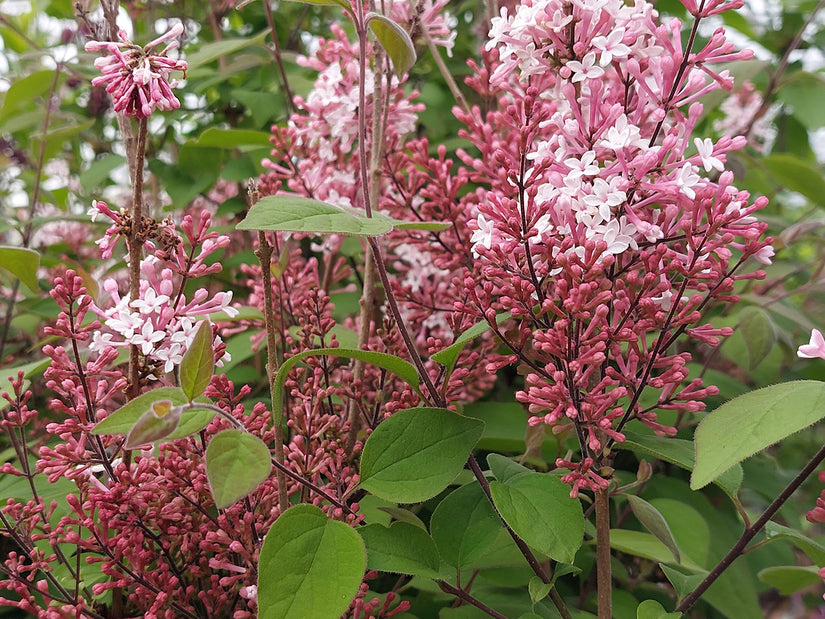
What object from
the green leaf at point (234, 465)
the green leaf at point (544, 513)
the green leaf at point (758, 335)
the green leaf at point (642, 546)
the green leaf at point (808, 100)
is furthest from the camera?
the green leaf at point (808, 100)

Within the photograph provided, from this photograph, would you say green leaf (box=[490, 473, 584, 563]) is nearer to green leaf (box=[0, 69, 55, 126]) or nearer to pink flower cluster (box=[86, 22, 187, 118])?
pink flower cluster (box=[86, 22, 187, 118])

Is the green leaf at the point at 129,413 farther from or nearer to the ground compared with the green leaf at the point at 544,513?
farther from the ground

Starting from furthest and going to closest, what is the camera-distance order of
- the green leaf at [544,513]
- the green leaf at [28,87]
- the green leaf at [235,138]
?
the green leaf at [28,87] < the green leaf at [235,138] < the green leaf at [544,513]

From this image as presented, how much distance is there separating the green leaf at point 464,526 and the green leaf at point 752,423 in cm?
21

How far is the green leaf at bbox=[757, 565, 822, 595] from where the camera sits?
742 mm

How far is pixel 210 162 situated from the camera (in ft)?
4.55

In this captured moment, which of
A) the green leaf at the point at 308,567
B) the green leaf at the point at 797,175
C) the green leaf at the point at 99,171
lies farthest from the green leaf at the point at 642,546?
the green leaf at the point at 99,171

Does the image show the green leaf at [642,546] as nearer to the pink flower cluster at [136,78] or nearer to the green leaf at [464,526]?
the green leaf at [464,526]

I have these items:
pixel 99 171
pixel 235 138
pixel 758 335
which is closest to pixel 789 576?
pixel 758 335

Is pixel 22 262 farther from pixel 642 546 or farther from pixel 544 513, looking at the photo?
pixel 642 546

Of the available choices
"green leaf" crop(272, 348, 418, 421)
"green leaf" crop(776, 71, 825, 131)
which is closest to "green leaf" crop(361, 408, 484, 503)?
"green leaf" crop(272, 348, 418, 421)

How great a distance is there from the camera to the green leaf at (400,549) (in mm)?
599

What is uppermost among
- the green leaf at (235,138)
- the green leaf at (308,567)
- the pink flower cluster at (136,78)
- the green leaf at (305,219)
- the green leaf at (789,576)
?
the pink flower cluster at (136,78)

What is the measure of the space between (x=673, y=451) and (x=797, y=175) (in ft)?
2.64
